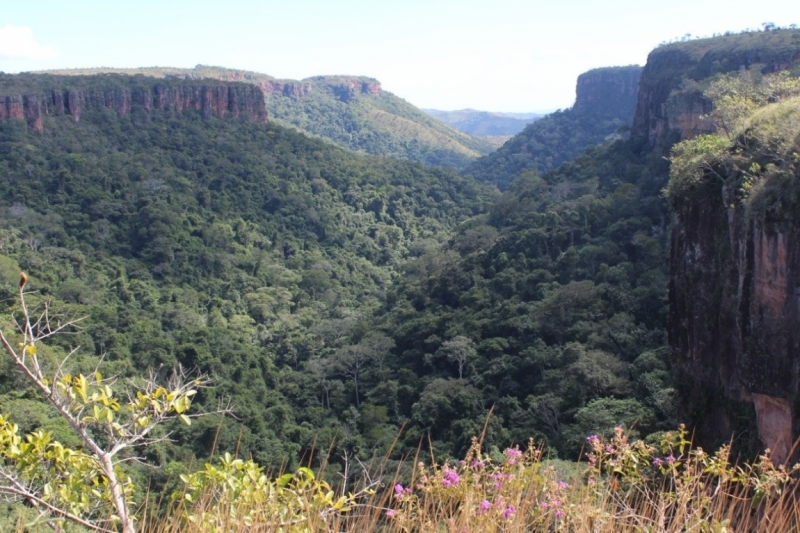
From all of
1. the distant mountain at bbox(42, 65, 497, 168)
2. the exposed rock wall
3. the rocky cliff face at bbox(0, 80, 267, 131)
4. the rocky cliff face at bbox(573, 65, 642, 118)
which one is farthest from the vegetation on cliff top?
the distant mountain at bbox(42, 65, 497, 168)

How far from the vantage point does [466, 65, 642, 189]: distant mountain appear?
209ft

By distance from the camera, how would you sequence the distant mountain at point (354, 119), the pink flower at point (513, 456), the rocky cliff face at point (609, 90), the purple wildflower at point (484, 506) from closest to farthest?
the purple wildflower at point (484, 506) → the pink flower at point (513, 456) → the rocky cliff face at point (609, 90) → the distant mountain at point (354, 119)

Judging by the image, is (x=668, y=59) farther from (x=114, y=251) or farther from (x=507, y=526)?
(x=507, y=526)

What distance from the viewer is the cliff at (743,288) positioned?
26.1 ft

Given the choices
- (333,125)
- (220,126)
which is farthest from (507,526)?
(333,125)

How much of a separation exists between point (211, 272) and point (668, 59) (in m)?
26.4

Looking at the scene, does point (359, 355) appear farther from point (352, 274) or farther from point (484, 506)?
point (484, 506)

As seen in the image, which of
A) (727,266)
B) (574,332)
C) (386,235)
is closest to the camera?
(727,266)

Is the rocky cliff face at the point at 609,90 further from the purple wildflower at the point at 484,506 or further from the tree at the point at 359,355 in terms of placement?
the purple wildflower at the point at 484,506

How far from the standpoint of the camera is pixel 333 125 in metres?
85.9

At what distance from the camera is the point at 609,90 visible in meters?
69.3

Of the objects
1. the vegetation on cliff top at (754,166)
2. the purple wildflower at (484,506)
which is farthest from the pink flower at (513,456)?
the vegetation on cliff top at (754,166)

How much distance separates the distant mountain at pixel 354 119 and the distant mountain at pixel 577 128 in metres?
13.4

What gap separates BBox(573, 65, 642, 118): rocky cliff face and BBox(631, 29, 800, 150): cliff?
27.9 meters
